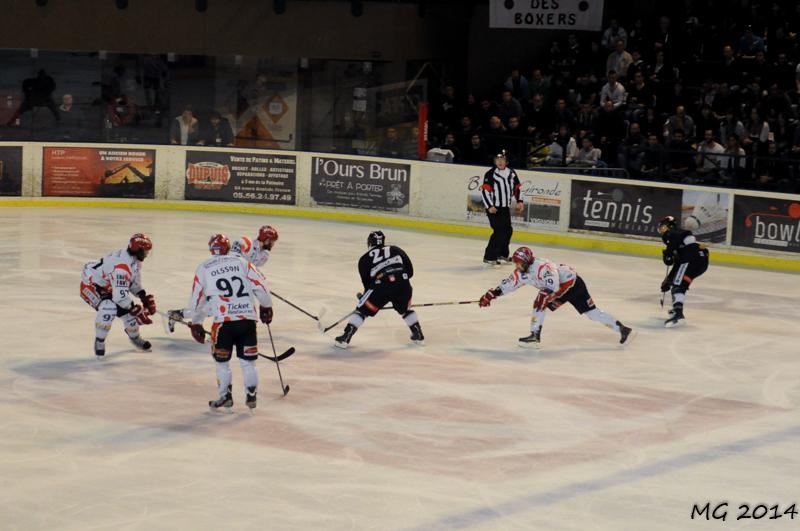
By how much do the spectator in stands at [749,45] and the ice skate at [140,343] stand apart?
13283 mm

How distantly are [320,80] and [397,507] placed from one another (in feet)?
57.3

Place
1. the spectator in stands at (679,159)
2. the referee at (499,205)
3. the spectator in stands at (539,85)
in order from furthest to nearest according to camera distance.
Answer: the spectator in stands at (539,85) < the spectator in stands at (679,159) < the referee at (499,205)

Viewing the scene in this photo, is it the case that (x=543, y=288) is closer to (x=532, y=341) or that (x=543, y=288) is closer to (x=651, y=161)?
(x=532, y=341)

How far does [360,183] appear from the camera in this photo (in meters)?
21.9

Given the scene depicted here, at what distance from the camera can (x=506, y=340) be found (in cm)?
1401

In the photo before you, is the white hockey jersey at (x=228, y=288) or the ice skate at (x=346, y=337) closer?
the white hockey jersey at (x=228, y=288)

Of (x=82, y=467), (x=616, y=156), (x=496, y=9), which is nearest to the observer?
(x=82, y=467)

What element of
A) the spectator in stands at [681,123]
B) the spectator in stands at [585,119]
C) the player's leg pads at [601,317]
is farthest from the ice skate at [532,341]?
the spectator in stands at [585,119]

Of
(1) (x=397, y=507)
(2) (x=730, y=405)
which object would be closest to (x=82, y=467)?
(1) (x=397, y=507)

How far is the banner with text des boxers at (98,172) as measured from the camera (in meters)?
21.9

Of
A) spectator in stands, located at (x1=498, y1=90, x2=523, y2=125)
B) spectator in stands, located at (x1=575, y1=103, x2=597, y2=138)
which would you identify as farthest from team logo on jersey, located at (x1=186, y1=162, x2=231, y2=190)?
spectator in stands, located at (x1=575, y1=103, x2=597, y2=138)

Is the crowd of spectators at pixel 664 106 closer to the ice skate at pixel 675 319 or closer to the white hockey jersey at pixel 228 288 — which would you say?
the ice skate at pixel 675 319

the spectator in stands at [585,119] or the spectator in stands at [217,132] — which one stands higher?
the spectator in stands at [585,119]

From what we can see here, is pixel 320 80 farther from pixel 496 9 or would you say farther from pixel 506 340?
pixel 506 340
